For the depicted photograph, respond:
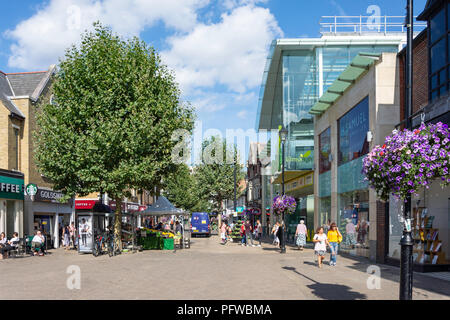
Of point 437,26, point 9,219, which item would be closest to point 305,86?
point 437,26

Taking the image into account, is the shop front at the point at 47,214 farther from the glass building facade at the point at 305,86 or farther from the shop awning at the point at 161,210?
the glass building facade at the point at 305,86

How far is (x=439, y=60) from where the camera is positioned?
47.9 ft

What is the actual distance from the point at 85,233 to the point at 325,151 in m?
14.3

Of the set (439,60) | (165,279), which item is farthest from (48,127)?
(439,60)

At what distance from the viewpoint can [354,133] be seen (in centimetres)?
2219

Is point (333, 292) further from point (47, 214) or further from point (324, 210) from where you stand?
point (47, 214)

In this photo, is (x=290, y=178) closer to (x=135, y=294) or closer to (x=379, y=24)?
(x=379, y=24)

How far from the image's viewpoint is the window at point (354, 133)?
2064cm

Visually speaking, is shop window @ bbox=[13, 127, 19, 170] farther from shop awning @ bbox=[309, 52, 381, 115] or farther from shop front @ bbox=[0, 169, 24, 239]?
shop awning @ bbox=[309, 52, 381, 115]

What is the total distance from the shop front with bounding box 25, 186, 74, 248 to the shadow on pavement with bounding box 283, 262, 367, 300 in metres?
21.2

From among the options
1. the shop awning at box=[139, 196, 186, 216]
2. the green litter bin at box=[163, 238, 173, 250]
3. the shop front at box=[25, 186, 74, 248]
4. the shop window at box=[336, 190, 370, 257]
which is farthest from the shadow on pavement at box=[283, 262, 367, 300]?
the shop front at box=[25, 186, 74, 248]

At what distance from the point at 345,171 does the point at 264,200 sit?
3560cm

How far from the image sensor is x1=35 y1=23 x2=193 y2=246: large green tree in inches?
949

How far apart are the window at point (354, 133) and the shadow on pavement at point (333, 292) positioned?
9434 mm
